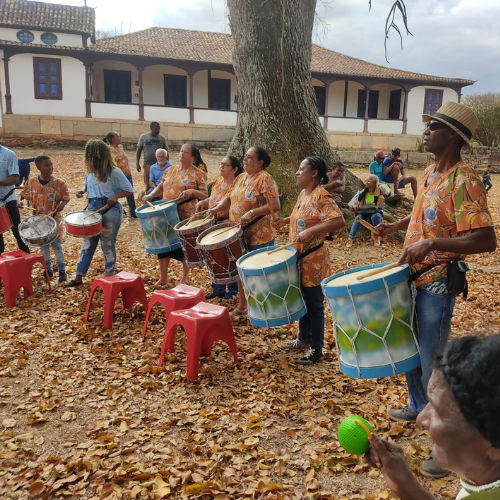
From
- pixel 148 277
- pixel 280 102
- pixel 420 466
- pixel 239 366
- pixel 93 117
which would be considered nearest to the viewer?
pixel 420 466

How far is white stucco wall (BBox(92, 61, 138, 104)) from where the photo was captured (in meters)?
24.4

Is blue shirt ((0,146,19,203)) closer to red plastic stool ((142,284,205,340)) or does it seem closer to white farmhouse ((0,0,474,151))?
red plastic stool ((142,284,205,340))

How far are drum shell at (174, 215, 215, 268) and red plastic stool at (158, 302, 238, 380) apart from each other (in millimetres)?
1047

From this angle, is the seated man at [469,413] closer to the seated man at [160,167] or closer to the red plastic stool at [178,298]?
the red plastic stool at [178,298]

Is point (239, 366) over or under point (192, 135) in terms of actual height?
under

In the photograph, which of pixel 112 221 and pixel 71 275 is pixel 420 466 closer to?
pixel 112 221

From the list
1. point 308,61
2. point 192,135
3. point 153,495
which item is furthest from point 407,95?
point 153,495

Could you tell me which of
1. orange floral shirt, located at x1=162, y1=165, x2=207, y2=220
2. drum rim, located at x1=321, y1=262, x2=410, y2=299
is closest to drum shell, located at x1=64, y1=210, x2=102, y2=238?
orange floral shirt, located at x1=162, y1=165, x2=207, y2=220

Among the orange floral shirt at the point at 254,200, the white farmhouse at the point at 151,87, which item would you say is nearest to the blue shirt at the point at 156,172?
the orange floral shirt at the point at 254,200

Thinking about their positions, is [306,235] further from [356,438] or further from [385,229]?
[356,438]

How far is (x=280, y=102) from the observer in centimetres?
947

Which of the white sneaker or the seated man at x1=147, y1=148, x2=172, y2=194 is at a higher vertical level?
the seated man at x1=147, y1=148, x2=172, y2=194

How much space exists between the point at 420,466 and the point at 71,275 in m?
5.71

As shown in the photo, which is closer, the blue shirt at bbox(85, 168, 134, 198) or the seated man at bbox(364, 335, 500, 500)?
the seated man at bbox(364, 335, 500, 500)
